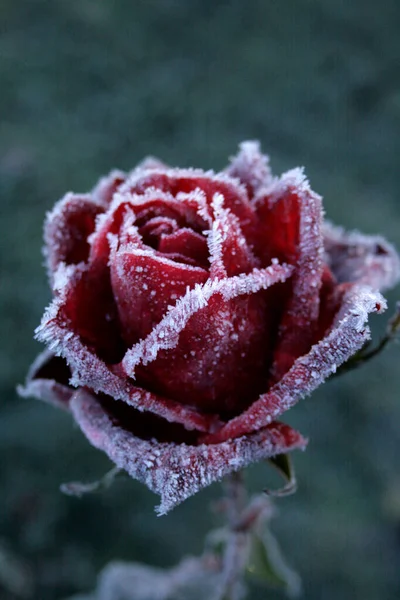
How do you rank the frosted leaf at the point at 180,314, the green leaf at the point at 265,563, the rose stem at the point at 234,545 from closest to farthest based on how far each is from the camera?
the frosted leaf at the point at 180,314 → the rose stem at the point at 234,545 → the green leaf at the point at 265,563

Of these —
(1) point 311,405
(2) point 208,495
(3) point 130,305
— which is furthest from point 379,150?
(3) point 130,305

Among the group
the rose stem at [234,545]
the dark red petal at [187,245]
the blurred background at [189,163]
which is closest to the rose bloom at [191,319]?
the dark red petal at [187,245]

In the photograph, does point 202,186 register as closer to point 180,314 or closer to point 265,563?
point 180,314

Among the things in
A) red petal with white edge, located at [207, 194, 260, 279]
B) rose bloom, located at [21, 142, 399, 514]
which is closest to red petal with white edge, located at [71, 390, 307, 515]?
rose bloom, located at [21, 142, 399, 514]

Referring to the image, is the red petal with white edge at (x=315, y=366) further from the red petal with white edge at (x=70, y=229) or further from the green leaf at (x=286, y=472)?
the red petal with white edge at (x=70, y=229)

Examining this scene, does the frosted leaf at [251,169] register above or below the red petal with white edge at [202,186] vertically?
above

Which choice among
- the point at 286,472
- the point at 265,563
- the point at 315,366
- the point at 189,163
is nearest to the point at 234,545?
the point at 265,563
